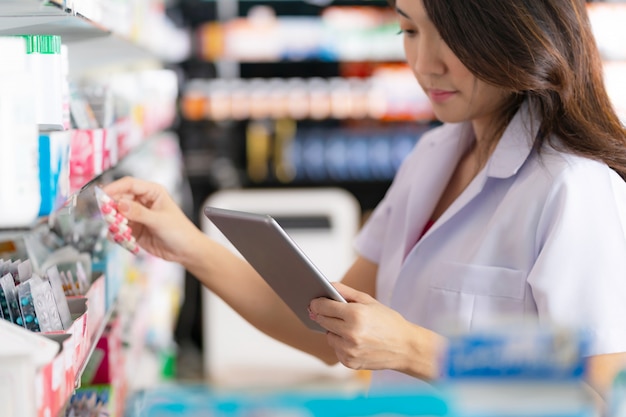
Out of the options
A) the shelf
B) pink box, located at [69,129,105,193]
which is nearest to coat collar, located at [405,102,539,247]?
pink box, located at [69,129,105,193]

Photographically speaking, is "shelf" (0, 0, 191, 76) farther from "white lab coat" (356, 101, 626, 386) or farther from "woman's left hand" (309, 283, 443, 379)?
"white lab coat" (356, 101, 626, 386)

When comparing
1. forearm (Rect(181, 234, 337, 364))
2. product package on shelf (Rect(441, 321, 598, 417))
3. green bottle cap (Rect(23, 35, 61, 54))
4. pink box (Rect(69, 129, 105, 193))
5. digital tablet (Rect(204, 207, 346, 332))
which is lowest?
forearm (Rect(181, 234, 337, 364))

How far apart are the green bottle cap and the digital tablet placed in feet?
1.28

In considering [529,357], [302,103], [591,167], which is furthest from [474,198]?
[302,103]

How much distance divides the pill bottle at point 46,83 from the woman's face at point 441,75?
30.1 inches

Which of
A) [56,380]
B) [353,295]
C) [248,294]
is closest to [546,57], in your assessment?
[353,295]

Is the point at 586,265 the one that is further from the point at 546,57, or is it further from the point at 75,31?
the point at 75,31

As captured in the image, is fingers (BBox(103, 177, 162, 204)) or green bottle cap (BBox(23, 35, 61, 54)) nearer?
green bottle cap (BBox(23, 35, 61, 54))

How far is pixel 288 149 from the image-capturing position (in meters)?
5.84

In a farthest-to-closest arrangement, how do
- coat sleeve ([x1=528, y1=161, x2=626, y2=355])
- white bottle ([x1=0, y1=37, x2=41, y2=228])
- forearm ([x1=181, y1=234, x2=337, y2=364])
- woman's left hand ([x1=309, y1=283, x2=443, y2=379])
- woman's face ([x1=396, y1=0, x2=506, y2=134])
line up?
forearm ([x1=181, y1=234, x2=337, y2=364]) < woman's face ([x1=396, y1=0, x2=506, y2=134]) < coat sleeve ([x1=528, y1=161, x2=626, y2=355]) < woman's left hand ([x1=309, y1=283, x2=443, y2=379]) < white bottle ([x1=0, y1=37, x2=41, y2=228])

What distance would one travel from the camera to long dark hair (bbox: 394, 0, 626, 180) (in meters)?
1.65

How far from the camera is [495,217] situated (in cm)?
176

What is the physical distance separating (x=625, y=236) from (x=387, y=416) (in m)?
1.02

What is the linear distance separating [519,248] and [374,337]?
41 centimetres
